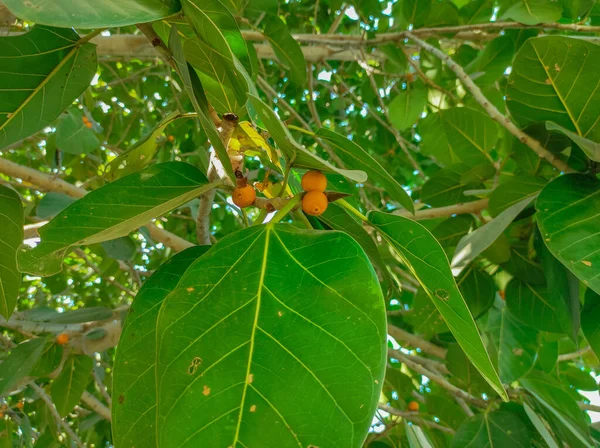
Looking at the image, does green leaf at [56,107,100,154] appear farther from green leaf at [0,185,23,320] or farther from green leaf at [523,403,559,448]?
green leaf at [523,403,559,448]

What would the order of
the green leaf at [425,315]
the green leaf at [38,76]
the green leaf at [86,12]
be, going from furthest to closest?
the green leaf at [425,315] → the green leaf at [38,76] → the green leaf at [86,12]

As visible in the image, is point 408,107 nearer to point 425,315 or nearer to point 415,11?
point 415,11

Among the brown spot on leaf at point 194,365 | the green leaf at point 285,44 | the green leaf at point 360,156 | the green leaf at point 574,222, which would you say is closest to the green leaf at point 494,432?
the green leaf at point 574,222

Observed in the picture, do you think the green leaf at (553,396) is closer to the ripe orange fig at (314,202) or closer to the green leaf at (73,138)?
the ripe orange fig at (314,202)

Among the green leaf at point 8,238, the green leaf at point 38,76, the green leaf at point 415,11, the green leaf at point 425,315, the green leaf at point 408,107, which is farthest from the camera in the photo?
the green leaf at point 408,107

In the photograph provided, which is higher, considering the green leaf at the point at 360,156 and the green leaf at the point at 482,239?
the green leaf at the point at 360,156

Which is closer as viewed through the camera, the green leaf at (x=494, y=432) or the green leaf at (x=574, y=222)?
the green leaf at (x=574, y=222)

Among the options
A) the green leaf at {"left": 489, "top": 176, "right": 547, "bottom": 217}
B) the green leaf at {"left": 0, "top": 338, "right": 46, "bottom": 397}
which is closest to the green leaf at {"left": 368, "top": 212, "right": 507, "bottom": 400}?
the green leaf at {"left": 489, "top": 176, "right": 547, "bottom": 217}

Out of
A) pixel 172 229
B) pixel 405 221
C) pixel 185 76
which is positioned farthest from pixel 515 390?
pixel 172 229
